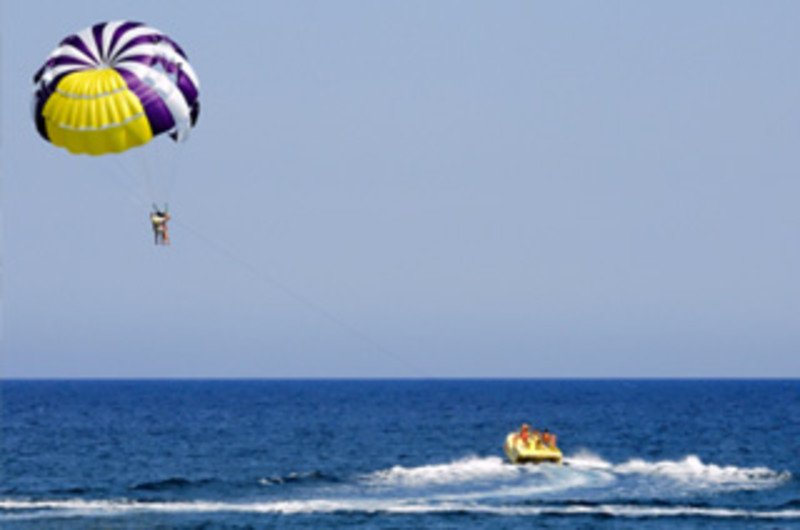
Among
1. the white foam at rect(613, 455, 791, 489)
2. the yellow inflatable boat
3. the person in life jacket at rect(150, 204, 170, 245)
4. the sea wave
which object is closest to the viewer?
the person in life jacket at rect(150, 204, 170, 245)

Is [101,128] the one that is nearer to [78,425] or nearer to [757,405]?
[78,425]

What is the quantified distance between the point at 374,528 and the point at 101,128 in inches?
682

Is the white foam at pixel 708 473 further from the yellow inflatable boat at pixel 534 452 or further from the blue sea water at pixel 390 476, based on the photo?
the yellow inflatable boat at pixel 534 452

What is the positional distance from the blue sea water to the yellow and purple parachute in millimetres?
15745

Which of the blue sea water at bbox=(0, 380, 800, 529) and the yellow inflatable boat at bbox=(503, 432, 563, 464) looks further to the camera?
the yellow inflatable boat at bbox=(503, 432, 563, 464)

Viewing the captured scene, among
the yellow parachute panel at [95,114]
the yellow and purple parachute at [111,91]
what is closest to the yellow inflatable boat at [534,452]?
the yellow and purple parachute at [111,91]

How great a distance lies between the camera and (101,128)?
1603 inches

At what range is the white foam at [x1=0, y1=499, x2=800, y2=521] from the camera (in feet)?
172

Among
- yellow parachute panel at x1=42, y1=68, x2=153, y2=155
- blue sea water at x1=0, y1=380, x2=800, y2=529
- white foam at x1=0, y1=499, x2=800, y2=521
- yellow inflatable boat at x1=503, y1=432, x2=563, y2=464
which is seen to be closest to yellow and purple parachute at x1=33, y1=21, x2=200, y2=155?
yellow parachute panel at x1=42, y1=68, x2=153, y2=155

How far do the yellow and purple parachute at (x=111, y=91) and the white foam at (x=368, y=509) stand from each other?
17.5 meters

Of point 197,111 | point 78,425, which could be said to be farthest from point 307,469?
point 78,425

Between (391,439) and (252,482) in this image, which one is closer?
(252,482)

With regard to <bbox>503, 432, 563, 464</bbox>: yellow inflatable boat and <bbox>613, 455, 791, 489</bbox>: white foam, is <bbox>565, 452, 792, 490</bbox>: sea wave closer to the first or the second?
<bbox>613, 455, 791, 489</bbox>: white foam

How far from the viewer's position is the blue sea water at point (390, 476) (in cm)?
5197
